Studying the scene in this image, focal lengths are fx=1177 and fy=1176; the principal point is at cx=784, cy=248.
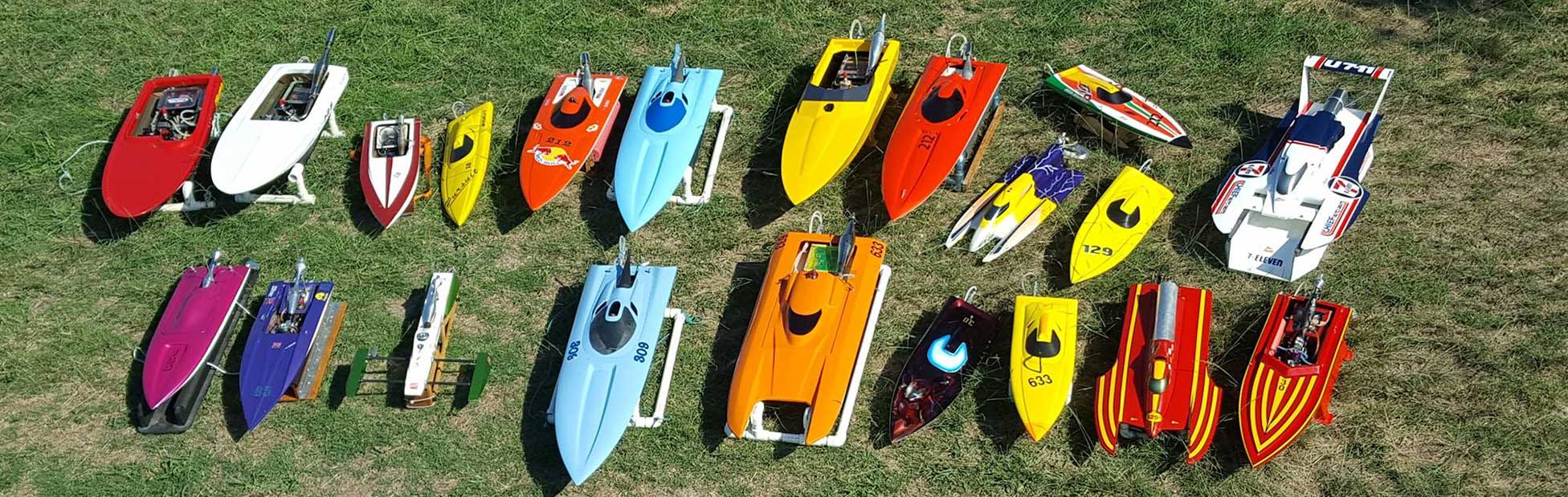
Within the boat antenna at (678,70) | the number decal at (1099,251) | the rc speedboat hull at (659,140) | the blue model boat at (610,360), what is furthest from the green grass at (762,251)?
the boat antenna at (678,70)

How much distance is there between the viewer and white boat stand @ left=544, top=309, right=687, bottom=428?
7777 mm

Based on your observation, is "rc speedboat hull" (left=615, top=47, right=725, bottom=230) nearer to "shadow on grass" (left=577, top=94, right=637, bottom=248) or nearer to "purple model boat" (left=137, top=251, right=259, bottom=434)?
"shadow on grass" (left=577, top=94, right=637, bottom=248)

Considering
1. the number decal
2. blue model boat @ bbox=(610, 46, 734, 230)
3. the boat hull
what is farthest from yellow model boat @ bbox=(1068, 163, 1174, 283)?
the boat hull

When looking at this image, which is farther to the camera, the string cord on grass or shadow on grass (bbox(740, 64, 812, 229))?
the string cord on grass

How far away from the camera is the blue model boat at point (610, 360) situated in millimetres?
7344

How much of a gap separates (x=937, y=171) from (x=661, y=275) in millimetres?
2103

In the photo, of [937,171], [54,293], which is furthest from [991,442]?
[54,293]

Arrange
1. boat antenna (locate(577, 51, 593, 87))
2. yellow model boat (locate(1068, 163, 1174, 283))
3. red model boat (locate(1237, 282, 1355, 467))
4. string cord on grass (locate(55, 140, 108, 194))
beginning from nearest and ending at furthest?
1. red model boat (locate(1237, 282, 1355, 467))
2. yellow model boat (locate(1068, 163, 1174, 283))
3. boat antenna (locate(577, 51, 593, 87))
4. string cord on grass (locate(55, 140, 108, 194))

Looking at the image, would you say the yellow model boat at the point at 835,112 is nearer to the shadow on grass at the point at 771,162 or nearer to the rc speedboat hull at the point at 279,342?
the shadow on grass at the point at 771,162

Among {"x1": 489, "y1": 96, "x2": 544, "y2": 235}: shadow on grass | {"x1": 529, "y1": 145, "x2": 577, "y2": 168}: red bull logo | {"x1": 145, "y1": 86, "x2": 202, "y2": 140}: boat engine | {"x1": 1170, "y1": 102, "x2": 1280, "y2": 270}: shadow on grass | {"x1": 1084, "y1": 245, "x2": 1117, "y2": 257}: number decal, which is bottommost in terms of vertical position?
{"x1": 1170, "y1": 102, "x2": 1280, "y2": 270}: shadow on grass

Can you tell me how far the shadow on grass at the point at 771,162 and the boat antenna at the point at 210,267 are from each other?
3.94 metres

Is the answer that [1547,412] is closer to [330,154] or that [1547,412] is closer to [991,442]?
[991,442]

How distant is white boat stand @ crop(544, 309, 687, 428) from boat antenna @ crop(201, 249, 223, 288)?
2.75 m

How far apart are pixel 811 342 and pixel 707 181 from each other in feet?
7.14
